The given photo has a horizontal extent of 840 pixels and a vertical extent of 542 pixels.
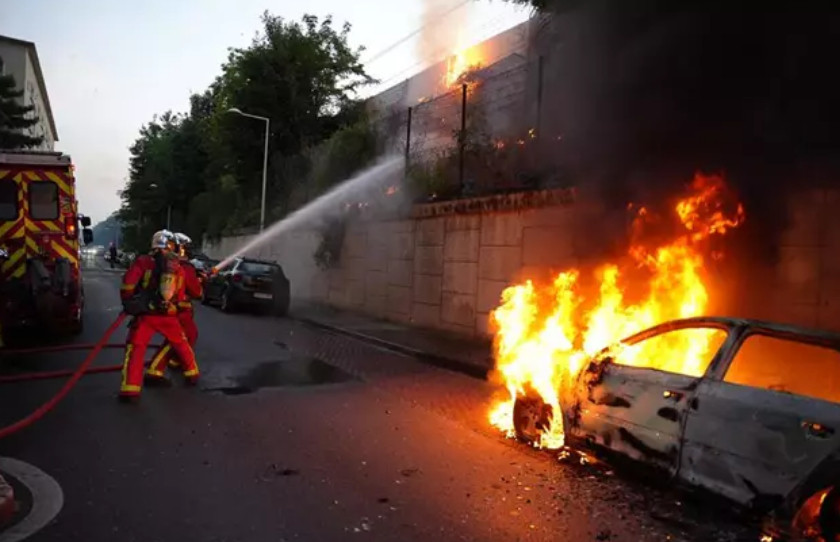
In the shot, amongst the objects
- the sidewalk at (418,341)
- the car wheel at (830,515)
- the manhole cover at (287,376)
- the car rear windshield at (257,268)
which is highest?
the car rear windshield at (257,268)

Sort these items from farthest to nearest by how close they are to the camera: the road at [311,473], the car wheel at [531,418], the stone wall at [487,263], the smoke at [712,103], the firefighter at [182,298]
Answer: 1. the firefighter at [182,298]
2. the stone wall at [487,263]
3. the smoke at [712,103]
4. the car wheel at [531,418]
5. the road at [311,473]

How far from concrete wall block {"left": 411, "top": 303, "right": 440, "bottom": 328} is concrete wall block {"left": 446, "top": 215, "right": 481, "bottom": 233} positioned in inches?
66.0

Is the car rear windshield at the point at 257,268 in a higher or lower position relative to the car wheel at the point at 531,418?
higher

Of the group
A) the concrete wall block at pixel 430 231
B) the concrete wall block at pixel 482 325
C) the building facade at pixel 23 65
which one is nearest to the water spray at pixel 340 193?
the concrete wall block at pixel 430 231

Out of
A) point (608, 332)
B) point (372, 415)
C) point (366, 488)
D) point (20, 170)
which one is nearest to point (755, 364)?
point (608, 332)

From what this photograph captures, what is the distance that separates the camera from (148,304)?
24.4 feet

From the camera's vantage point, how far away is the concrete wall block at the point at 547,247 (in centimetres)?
1098

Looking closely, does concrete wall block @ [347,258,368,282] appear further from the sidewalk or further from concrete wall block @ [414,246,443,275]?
concrete wall block @ [414,246,443,275]

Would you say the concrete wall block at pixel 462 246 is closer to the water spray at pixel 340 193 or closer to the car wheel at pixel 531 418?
the water spray at pixel 340 193

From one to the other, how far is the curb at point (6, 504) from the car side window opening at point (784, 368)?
14.0 ft

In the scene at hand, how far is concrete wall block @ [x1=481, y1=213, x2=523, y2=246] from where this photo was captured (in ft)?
40.9

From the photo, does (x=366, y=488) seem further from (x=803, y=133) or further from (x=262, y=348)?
(x=262, y=348)

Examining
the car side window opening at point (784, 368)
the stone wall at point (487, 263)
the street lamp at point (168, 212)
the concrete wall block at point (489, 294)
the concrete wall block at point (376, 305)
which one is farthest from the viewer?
the street lamp at point (168, 212)

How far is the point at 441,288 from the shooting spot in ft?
48.1
